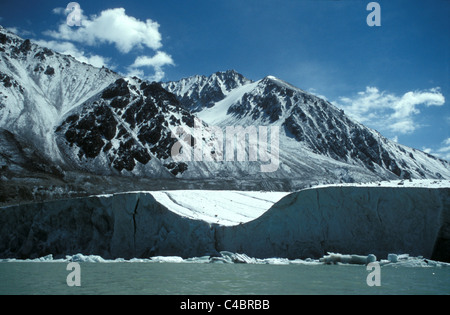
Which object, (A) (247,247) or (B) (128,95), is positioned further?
(B) (128,95)

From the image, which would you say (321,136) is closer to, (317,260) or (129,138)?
(129,138)

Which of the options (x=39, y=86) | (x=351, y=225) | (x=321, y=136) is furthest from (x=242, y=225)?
(x=321, y=136)

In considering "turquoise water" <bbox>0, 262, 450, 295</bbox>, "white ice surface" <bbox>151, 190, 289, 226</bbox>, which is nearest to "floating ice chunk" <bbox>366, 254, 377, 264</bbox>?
"turquoise water" <bbox>0, 262, 450, 295</bbox>

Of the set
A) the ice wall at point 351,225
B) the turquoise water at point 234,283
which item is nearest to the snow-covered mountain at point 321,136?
the ice wall at point 351,225

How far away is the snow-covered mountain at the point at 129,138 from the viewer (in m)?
94.7

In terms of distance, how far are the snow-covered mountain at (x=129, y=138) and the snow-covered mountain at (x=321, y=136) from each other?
0.65 meters

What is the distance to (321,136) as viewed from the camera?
156500 millimetres

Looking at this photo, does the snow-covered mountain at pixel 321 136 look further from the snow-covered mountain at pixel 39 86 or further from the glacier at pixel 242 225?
the glacier at pixel 242 225

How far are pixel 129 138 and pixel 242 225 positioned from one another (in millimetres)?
91850

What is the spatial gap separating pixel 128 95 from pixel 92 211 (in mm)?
100172

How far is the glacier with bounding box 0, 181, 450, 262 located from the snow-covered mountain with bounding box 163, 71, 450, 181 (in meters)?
106

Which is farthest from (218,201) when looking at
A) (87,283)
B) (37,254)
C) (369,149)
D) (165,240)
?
(369,149)

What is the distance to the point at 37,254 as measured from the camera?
83.9 ft
